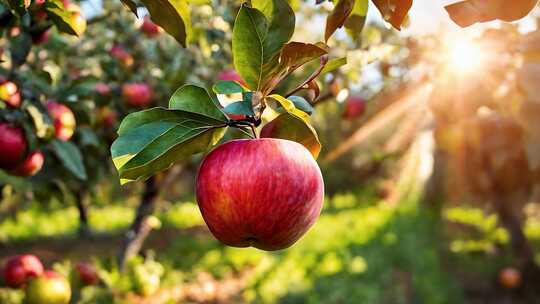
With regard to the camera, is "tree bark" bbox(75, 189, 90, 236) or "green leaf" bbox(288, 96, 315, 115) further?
"tree bark" bbox(75, 189, 90, 236)

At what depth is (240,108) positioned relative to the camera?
0.84 metres

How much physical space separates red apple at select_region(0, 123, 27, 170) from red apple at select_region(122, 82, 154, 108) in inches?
47.9

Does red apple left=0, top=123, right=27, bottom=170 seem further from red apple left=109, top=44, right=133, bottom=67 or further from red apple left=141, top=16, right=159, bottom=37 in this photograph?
red apple left=109, top=44, right=133, bottom=67

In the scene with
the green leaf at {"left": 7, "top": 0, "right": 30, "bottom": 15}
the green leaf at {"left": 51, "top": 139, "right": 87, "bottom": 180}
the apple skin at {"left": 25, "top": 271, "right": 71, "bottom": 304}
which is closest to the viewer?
the green leaf at {"left": 7, "top": 0, "right": 30, "bottom": 15}

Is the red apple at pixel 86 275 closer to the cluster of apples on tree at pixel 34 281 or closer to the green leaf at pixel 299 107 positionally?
the cluster of apples on tree at pixel 34 281

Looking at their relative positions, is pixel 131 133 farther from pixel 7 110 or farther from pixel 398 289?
pixel 398 289

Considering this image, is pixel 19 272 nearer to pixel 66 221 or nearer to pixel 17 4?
pixel 17 4

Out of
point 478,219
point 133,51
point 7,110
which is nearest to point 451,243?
point 478,219

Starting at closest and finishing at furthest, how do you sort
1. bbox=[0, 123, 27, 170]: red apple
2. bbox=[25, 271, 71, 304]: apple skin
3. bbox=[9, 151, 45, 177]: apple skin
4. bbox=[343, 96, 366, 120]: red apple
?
bbox=[0, 123, 27, 170]: red apple → bbox=[9, 151, 45, 177]: apple skin → bbox=[25, 271, 71, 304]: apple skin → bbox=[343, 96, 366, 120]: red apple

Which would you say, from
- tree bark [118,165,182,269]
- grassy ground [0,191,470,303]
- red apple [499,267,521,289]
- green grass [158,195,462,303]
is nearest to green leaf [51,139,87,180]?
grassy ground [0,191,470,303]

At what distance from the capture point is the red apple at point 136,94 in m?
2.79

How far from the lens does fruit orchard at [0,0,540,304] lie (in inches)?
33.2

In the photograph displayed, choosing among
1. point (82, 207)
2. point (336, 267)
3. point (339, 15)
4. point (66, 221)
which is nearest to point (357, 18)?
point (339, 15)

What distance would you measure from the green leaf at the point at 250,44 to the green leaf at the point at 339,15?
0.13 metres
